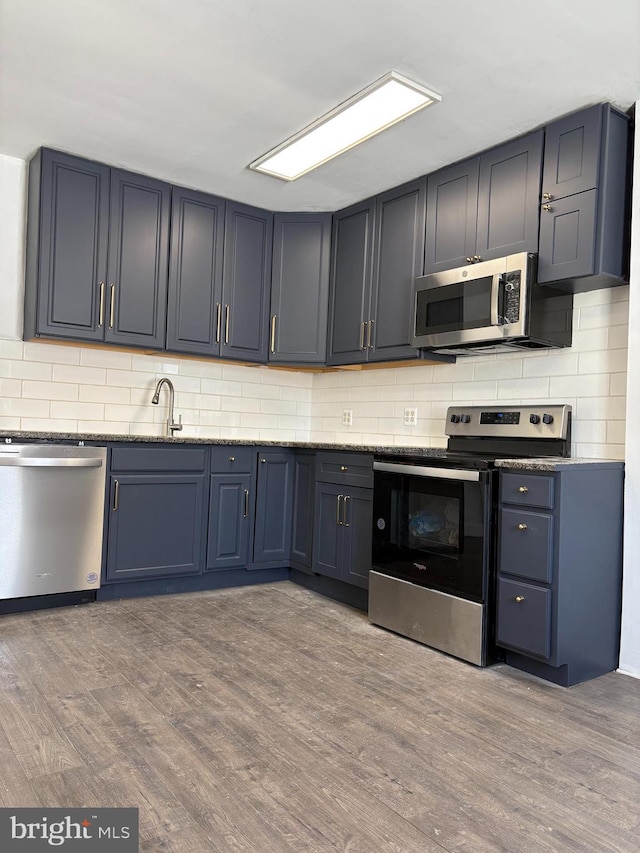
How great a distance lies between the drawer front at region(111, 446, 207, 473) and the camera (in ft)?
11.2

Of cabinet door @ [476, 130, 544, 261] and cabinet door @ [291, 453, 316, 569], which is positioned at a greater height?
cabinet door @ [476, 130, 544, 261]

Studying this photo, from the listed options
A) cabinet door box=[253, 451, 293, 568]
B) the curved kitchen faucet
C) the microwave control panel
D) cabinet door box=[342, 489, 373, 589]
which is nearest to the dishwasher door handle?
the curved kitchen faucet

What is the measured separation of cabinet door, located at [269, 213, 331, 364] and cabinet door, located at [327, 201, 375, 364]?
7 centimetres

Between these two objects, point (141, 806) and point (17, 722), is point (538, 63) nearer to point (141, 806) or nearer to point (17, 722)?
point (141, 806)

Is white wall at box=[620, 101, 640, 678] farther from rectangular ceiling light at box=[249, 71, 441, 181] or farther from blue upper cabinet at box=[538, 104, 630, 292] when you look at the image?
rectangular ceiling light at box=[249, 71, 441, 181]

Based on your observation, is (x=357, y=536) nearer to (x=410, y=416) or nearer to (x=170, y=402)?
(x=410, y=416)

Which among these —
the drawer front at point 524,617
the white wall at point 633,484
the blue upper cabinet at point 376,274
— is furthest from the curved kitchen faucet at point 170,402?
the white wall at point 633,484

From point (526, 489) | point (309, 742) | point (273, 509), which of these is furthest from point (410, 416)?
point (309, 742)

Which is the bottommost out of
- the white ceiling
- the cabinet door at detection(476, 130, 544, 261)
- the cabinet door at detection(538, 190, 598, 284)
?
the cabinet door at detection(538, 190, 598, 284)

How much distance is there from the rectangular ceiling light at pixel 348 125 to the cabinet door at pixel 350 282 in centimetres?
60

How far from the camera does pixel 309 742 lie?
194cm

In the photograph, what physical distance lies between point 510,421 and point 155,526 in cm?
198

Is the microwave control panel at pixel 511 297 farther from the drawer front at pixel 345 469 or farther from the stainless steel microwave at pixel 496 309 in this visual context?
the drawer front at pixel 345 469

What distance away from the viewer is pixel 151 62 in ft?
8.41
